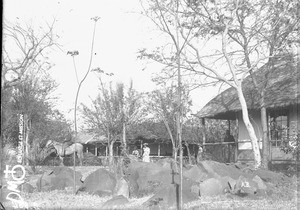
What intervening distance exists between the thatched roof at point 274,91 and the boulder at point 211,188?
8756 millimetres

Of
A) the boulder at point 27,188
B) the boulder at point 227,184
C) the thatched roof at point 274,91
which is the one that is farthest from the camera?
the thatched roof at point 274,91

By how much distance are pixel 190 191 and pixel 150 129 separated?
3279 centimetres

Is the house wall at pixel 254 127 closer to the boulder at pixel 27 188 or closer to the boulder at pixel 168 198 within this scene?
the boulder at pixel 27 188

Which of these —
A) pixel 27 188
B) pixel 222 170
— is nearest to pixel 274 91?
pixel 222 170

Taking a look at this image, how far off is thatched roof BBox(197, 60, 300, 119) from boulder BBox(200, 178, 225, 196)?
876 cm

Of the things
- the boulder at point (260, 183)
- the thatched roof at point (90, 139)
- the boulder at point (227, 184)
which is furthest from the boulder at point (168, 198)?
the thatched roof at point (90, 139)

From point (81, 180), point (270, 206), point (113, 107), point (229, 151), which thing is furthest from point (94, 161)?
point (270, 206)

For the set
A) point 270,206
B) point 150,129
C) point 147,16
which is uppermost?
point 147,16

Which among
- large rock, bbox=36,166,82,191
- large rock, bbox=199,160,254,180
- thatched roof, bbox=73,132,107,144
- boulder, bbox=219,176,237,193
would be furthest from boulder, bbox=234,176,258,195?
thatched roof, bbox=73,132,107,144

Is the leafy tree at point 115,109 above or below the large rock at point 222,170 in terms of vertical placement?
above

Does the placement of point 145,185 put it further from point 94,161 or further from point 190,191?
point 94,161

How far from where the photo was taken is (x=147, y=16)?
61.1 feet

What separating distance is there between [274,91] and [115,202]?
11.6m

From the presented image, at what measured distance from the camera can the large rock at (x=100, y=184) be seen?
12945mm
